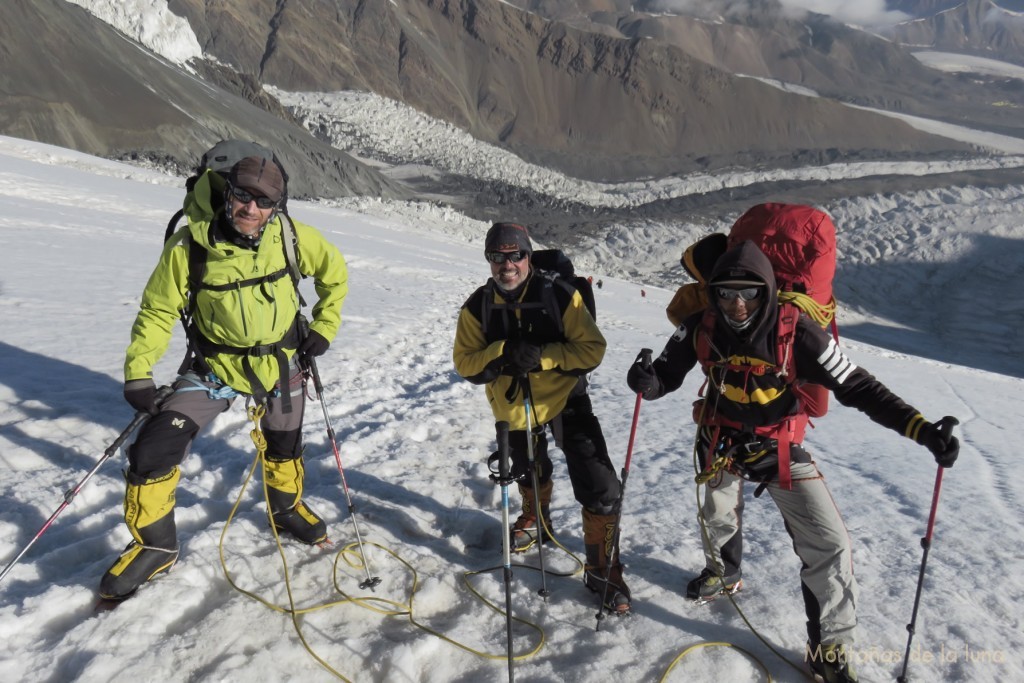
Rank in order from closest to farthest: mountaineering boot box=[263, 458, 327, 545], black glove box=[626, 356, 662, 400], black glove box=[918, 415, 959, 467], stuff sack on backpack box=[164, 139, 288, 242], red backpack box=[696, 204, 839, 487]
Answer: black glove box=[918, 415, 959, 467] → red backpack box=[696, 204, 839, 487] → black glove box=[626, 356, 662, 400] → stuff sack on backpack box=[164, 139, 288, 242] → mountaineering boot box=[263, 458, 327, 545]

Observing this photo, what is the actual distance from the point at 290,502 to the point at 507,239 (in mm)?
2212

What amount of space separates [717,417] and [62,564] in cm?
385

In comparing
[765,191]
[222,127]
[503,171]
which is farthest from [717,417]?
[503,171]

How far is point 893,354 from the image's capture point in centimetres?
1572

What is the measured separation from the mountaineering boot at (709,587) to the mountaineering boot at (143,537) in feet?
10.0

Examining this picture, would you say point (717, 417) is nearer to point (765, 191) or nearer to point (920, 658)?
point (920, 658)

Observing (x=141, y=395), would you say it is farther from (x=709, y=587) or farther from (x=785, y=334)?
(x=709, y=587)

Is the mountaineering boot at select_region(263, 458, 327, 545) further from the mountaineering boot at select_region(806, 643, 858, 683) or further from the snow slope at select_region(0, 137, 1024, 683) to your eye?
the mountaineering boot at select_region(806, 643, 858, 683)

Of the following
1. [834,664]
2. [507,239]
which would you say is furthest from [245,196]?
[834,664]

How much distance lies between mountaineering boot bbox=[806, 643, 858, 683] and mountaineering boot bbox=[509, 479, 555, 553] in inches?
71.8

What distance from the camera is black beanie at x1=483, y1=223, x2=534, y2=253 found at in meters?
3.84

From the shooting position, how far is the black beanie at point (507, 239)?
12.6 feet

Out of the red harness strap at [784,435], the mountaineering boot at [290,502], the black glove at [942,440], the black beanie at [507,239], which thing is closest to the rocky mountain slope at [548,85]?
the black beanie at [507,239]

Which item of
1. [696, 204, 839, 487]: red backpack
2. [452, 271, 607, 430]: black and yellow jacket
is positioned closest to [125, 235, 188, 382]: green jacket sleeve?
[452, 271, 607, 430]: black and yellow jacket
